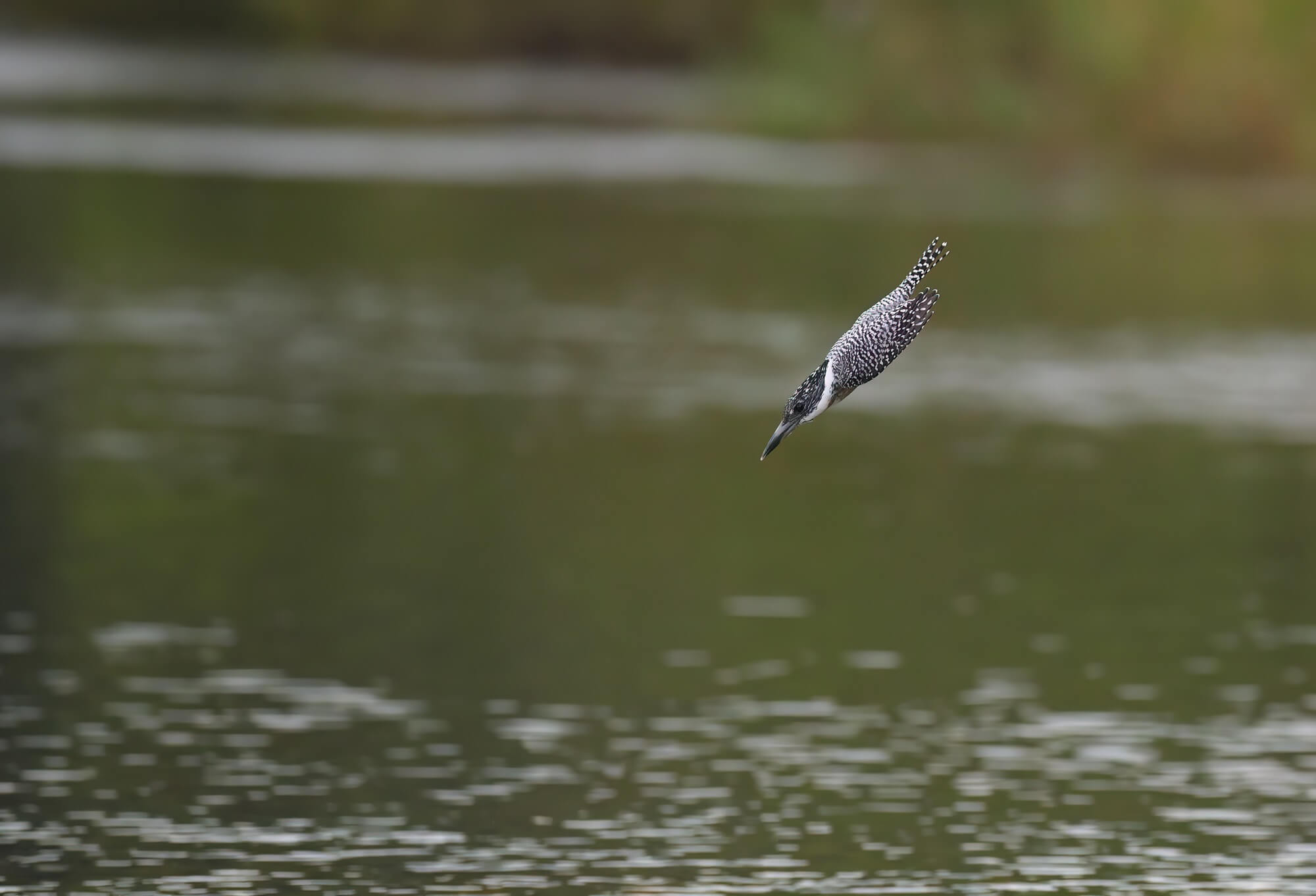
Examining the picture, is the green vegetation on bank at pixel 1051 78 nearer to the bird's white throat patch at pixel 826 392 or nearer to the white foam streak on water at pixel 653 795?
the white foam streak on water at pixel 653 795

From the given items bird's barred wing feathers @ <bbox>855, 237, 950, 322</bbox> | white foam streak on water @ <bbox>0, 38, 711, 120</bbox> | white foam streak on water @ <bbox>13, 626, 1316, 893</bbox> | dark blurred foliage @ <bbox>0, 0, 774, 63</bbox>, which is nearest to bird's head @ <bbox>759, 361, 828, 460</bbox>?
bird's barred wing feathers @ <bbox>855, 237, 950, 322</bbox>

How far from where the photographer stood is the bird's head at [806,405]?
44.3ft

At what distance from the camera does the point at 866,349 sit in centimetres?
1374

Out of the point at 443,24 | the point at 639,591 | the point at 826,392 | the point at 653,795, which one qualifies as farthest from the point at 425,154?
the point at 826,392

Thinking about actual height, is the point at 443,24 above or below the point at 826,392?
above

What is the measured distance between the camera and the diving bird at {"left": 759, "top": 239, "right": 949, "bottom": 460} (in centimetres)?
1355

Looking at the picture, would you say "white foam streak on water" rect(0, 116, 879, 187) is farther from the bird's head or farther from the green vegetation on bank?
the bird's head

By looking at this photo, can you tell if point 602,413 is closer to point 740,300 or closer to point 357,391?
point 357,391

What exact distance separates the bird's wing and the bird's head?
7 centimetres

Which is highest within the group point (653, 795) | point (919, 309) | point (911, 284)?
point (911, 284)

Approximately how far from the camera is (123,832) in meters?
17.8

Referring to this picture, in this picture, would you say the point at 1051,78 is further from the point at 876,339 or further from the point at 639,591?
the point at 876,339

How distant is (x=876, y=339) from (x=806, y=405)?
448 millimetres

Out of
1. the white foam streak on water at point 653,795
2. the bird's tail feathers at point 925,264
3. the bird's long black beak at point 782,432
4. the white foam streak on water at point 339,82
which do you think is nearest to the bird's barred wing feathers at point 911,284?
the bird's tail feathers at point 925,264
